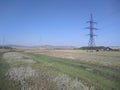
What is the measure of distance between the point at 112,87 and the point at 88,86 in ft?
6.51

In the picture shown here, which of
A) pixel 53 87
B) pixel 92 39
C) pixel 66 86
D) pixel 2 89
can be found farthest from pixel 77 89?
pixel 92 39

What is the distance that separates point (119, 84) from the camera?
13586mm

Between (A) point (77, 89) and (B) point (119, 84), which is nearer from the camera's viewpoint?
(A) point (77, 89)

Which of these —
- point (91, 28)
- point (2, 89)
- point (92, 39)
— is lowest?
point (2, 89)

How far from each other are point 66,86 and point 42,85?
6.56 feet

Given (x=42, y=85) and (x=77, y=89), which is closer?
(x=77, y=89)

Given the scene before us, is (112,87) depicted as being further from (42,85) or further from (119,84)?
(42,85)

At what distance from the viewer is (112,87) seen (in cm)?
1265

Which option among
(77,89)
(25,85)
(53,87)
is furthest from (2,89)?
(77,89)

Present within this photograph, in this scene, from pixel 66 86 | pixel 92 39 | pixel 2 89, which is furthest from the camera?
pixel 92 39

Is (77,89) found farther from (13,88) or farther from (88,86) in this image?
(13,88)

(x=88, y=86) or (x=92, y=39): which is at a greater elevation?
(x=92, y=39)

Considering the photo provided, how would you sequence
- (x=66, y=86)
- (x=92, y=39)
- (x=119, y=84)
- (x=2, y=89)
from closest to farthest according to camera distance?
(x=2, y=89), (x=66, y=86), (x=119, y=84), (x=92, y=39)

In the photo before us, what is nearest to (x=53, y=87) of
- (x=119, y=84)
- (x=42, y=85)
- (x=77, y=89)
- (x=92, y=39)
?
(x=42, y=85)
